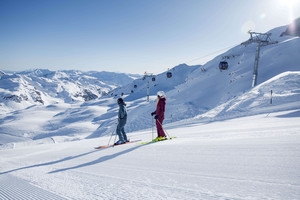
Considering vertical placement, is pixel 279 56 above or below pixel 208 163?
above

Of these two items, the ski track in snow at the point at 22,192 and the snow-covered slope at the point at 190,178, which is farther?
the ski track in snow at the point at 22,192

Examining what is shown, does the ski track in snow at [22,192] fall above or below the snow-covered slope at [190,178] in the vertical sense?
below

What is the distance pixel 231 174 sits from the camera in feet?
8.63

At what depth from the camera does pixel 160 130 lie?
24.2ft

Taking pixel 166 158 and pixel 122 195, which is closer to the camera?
pixel 122 195

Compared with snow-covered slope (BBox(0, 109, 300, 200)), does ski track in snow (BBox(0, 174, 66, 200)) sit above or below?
below

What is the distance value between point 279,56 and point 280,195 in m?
36.9

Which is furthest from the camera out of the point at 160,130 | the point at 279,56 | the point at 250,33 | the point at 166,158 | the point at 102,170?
the point at 279,56

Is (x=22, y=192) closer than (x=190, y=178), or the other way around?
(x=190, y=178)

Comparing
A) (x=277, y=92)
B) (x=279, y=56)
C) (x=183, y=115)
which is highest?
(x=279, y=56)

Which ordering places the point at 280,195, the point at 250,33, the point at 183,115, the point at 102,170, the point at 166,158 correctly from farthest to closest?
the point at 183,115
the point at 250,33
the point at 166,158
the point at 102,170
the point at 280,195

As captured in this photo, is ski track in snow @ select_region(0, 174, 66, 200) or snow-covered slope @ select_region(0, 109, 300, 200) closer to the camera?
snow-covered slope @ select_region(0, 109, 300, 200)

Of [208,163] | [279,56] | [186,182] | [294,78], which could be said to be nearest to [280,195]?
[186,182]

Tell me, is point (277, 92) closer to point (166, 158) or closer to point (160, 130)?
point (160, 130)
